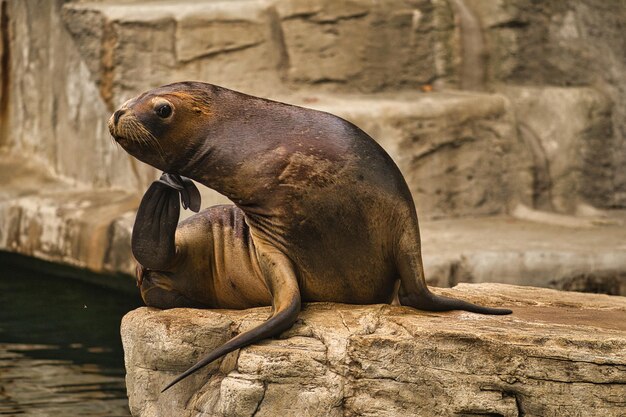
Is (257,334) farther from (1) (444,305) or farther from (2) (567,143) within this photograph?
(2) (567,143)

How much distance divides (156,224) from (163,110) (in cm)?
53

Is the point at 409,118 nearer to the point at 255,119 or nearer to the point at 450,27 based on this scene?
the point at 450,27

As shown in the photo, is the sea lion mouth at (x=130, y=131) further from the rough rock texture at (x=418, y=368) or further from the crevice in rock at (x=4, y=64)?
the crevice in rock at (x=4, y=64)

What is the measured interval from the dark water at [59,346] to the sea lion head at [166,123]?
2.22 metres

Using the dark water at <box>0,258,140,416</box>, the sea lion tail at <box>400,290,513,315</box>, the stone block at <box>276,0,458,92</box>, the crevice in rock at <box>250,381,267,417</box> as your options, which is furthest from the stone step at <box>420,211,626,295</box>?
the crevice in rock at <box>250,381,267,417</box>

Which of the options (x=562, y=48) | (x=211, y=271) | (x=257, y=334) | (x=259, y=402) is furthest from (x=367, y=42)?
(x=259, y=402)

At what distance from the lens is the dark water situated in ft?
22.9

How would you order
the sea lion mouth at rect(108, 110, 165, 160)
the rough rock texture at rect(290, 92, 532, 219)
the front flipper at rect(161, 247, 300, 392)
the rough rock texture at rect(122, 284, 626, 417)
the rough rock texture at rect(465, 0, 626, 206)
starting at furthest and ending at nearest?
the rough rock texture at rect(465, 0, 626, 206) < the rough rock texture at rect(290, 92, 532, 219) < the sea lion mouth at rect(108, 110, 165, 160) < the front flipper at rect(161, 247, 300, 392) < the rough rock texture at rect(122, 284, 626, 417)

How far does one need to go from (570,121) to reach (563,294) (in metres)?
4.30

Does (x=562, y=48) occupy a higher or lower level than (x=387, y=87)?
higher

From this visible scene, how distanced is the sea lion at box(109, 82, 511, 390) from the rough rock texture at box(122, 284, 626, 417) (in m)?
0.17

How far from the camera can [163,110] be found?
4.96m

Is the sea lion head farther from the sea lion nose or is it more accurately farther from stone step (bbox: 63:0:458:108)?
stone step (bbox: 63:0:458:108)

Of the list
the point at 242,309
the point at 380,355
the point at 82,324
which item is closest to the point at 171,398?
the point at 242,309
